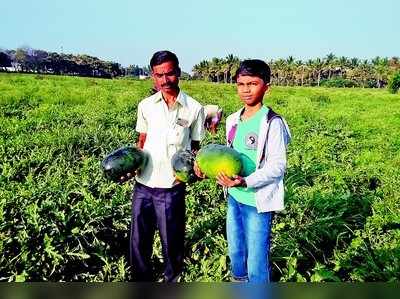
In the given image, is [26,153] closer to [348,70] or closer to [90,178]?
[90,178]

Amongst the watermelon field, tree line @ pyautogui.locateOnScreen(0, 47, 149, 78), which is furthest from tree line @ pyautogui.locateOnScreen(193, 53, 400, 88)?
the watermelon field

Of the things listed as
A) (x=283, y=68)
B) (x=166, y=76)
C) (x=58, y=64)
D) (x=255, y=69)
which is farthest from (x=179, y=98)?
(x=58, y=64)

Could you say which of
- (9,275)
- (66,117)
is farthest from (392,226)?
(66,117)

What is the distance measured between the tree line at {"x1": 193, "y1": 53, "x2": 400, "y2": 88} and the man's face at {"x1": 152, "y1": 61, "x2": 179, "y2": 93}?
272 ft

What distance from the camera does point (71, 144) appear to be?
8078 millimetres

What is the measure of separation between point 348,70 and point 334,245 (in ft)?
295

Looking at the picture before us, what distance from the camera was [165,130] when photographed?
10.9 ft

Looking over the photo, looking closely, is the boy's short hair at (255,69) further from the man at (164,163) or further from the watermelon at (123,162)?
the watermelon at (123,162)

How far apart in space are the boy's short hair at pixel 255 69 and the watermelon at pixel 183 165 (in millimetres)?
668

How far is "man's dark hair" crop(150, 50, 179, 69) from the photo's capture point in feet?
10.0

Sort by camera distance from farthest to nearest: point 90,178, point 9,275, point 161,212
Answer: point 90,178 < point 9,275 < point 161,212

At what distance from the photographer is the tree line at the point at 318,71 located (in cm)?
8600

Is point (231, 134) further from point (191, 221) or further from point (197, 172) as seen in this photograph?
point (191, 221)

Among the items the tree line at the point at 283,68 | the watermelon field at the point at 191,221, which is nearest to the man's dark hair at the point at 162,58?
the watermelon field at the point at 191,221
